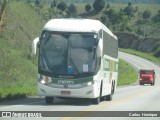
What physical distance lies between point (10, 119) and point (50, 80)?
773cm

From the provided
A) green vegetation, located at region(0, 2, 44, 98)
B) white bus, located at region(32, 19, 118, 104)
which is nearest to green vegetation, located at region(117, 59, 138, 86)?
green vegetation, located at region(0, 2, 44, 98)

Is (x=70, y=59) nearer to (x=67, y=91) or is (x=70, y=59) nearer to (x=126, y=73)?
(x=67, y=91)

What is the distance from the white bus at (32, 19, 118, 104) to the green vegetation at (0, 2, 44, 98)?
12837 mm

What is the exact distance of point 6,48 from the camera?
166 ft

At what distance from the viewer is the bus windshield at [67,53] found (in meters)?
24.7

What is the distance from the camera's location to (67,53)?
24812mm

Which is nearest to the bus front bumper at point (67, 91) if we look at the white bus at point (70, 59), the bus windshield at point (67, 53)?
the white bus at point (70, 59)

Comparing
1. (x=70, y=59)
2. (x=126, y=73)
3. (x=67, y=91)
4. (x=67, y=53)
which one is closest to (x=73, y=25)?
(x=67, y=53)

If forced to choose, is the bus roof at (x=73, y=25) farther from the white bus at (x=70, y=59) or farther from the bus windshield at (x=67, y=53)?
the bus windshield at (x=67, y=53)

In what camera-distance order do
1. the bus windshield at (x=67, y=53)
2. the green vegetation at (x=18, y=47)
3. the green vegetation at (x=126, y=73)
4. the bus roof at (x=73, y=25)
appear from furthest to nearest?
the green vegetation at (x=126, y=73), the green vegetation at (x=18, y=47), the bus roof at (x=73, y=25), the bus windshield at (x=67, y=53)

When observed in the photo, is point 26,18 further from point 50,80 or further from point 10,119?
point 10,119

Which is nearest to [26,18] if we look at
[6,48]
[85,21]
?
[6,48]

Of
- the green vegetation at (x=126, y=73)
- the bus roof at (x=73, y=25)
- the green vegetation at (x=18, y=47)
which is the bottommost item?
the green vegetation at (x=126, y=73)

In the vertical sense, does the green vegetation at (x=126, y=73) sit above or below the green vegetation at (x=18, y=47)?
below
